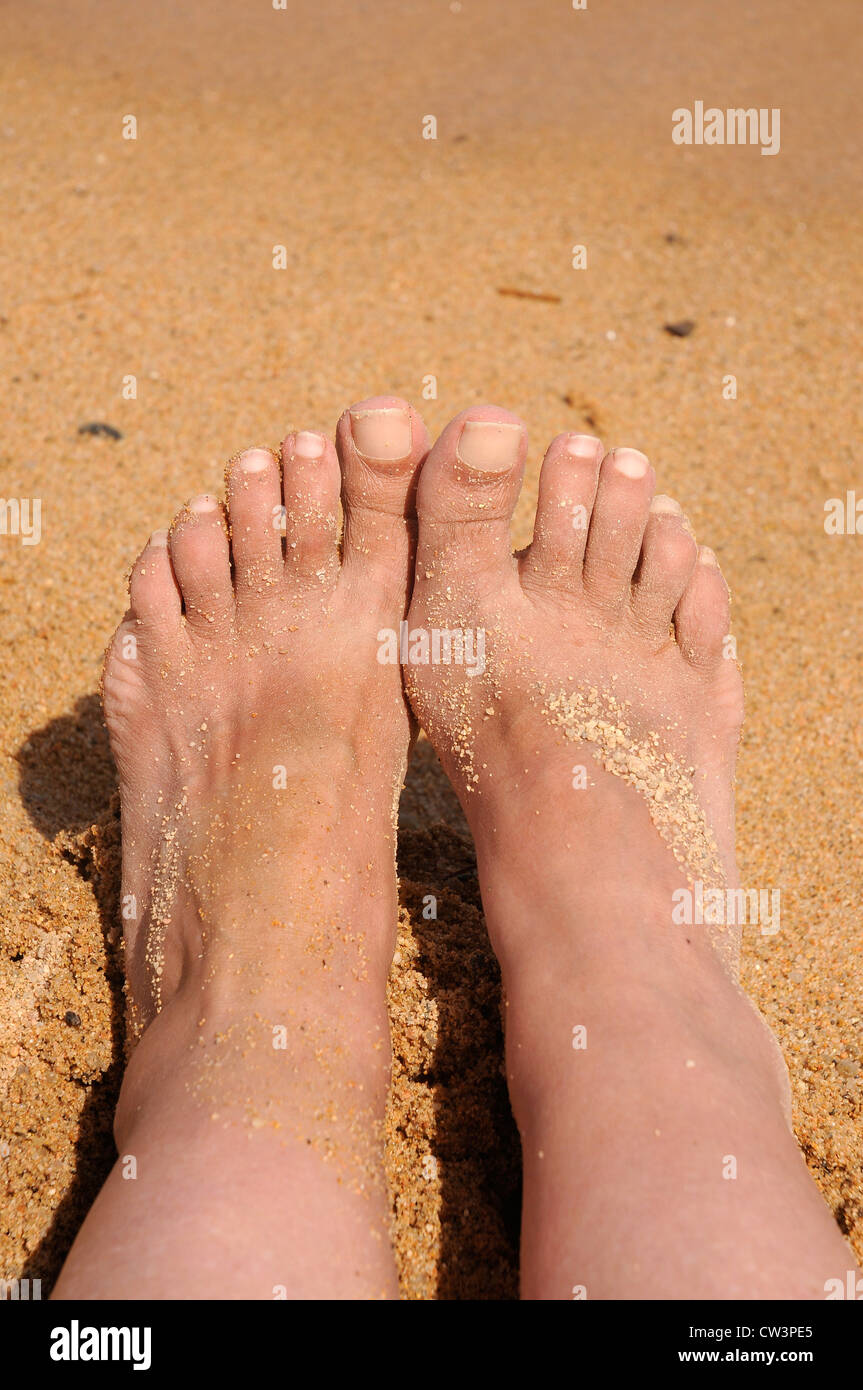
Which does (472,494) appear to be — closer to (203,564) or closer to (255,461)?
(255,461)

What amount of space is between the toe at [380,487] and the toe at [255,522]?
13 cm

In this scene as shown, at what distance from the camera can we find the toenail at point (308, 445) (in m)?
1.95

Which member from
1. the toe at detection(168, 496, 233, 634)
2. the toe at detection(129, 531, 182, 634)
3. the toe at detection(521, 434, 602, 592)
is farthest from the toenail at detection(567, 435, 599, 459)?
the toe at detection(129, 531, 182, 634)

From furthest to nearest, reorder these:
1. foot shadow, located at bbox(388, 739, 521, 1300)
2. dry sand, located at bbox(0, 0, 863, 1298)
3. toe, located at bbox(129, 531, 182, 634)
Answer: toe, located at bbox(129, 531, 182, 634) → dry sand, located at bbox(0, 0, 863, 1298) → foot shadow, located at bbox(388, 739, 521, 1300)

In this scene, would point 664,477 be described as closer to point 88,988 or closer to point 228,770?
point 228,770

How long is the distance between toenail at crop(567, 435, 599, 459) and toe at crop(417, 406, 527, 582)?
0.11 metres

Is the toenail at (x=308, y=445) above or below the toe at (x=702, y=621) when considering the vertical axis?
above

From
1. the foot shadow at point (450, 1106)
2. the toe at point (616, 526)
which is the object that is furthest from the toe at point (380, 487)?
the foot shadow at point (450, 1106)

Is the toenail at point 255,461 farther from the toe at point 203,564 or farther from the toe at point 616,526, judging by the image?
the toe at point 616,526

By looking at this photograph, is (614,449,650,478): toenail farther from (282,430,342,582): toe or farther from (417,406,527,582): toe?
(282,430,342,582): toe

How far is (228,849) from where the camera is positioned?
1677 mm

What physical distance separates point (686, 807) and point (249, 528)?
3.00 feet

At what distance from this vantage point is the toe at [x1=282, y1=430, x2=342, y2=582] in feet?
6.40

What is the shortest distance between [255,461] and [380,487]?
23 cm
